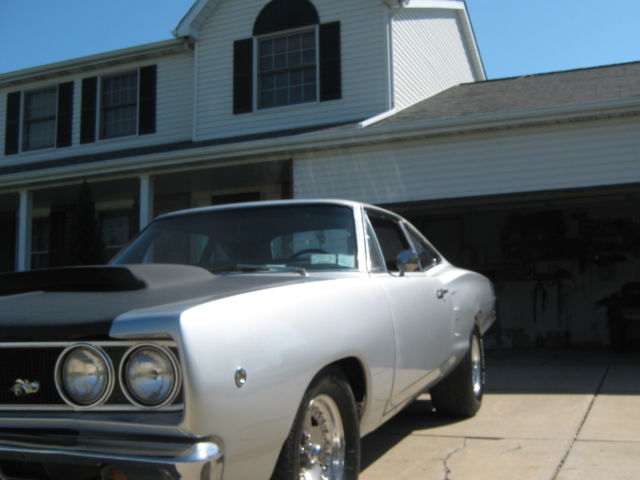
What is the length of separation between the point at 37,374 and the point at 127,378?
0.38 meters

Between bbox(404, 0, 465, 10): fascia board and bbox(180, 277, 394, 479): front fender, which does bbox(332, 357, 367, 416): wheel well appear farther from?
bbox(404, 0, 465, 10): fascia board

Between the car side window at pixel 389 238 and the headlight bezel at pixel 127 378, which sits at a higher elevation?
the car side window at pixel 389 238

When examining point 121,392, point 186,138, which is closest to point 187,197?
point 186,138

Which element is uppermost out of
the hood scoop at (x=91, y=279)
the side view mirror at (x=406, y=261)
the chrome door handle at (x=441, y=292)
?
the side view mirror at (x=406, y=261)

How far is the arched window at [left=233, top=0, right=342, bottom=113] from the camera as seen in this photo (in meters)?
12.1

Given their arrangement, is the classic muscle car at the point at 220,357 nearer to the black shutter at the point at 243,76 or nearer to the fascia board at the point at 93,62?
the black shutter at the point at 243,76

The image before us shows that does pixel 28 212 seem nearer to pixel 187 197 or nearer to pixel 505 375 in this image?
pixel 187 197

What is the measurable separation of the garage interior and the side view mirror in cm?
866

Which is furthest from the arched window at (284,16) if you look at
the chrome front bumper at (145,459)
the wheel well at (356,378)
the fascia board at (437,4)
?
the chrome front bumper at (145,459)

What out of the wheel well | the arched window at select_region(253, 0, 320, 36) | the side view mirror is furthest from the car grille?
the arched window at select_region(253, 0, 320, 36)

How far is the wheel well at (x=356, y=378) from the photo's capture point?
310 centimetres

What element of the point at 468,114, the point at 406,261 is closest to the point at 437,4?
the point at 468,114

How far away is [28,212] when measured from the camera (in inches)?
491

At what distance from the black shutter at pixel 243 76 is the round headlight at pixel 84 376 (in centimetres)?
1074
